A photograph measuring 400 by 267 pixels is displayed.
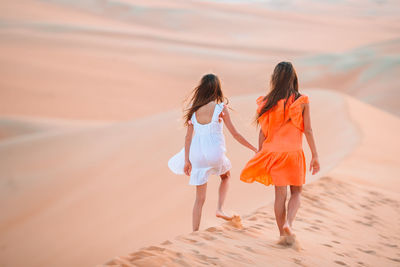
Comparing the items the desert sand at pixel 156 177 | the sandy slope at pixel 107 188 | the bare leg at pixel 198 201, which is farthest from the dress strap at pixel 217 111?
the sandy slope at pixel 107 188

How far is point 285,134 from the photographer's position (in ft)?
14.9

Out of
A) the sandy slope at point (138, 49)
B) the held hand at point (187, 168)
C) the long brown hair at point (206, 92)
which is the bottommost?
the held hand at point (187, 168)

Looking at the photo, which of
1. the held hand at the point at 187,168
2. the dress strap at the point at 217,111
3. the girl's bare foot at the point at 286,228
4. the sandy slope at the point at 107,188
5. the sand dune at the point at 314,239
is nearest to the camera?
the sand dune at the point at 314,239

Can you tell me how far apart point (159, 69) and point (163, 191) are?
2698 cm

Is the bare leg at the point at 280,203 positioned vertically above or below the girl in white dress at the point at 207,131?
below

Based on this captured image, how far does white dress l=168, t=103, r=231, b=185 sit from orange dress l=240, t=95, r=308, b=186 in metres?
0.47

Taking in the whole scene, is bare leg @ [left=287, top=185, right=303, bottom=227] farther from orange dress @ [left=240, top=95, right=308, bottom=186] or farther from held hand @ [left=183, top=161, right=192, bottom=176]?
held hand @ [left=183, top=161, right=192, bottom=176]

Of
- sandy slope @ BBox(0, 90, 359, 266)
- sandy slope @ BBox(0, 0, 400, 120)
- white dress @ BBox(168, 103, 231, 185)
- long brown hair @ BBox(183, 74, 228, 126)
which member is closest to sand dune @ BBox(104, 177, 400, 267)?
white dress @ BBox(168, 103, 231, 185)

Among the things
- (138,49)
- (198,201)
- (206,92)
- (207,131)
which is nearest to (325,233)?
(198,201)

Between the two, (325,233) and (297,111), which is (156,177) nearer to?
(325,233)

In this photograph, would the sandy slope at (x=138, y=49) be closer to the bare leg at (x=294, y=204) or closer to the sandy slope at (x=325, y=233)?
the sandy slope at (x=325, y=233)

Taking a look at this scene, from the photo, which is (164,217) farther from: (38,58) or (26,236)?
(38,58)

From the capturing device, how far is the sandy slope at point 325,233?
4231mm

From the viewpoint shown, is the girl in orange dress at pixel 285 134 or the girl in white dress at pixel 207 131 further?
the girl in white dress at pixel 207 131
